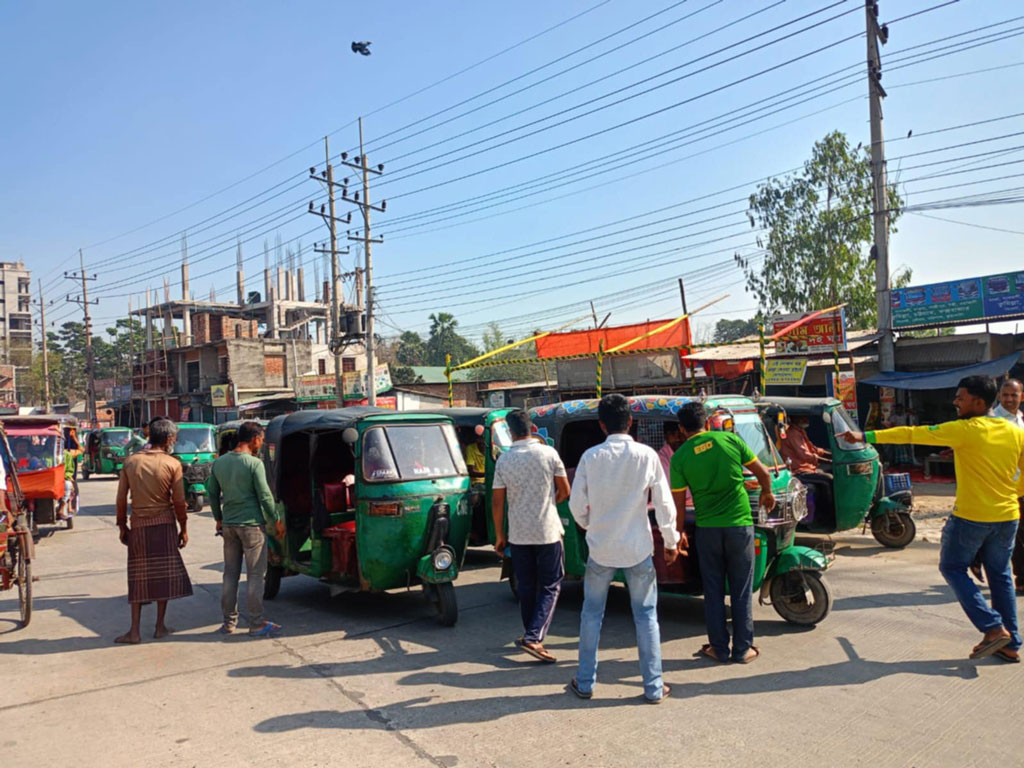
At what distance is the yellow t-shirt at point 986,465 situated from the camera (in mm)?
5418

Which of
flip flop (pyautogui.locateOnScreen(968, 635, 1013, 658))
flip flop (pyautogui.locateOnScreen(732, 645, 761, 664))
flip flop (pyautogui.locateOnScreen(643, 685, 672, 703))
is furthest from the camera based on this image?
flip flop (pyautogui.locateOnScreen(732, 645, 761, 664))

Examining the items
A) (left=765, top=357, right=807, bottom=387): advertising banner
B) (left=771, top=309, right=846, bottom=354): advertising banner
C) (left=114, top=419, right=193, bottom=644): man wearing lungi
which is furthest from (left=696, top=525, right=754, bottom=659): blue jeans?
(left=771, top=309, right=846, bottom=354): advertising banner

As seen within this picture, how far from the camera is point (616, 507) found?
16.3 feet

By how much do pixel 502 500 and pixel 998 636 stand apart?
144 inches

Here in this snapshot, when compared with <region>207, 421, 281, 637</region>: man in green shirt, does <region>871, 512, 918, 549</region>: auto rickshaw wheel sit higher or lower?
lower

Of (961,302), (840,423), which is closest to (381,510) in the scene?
(840,423)

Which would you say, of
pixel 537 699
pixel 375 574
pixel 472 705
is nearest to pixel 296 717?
pixel 472 705

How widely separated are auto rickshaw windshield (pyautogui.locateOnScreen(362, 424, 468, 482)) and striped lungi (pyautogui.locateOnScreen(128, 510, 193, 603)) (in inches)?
74.1

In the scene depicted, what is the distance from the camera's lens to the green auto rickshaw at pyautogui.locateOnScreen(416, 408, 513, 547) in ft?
29.9

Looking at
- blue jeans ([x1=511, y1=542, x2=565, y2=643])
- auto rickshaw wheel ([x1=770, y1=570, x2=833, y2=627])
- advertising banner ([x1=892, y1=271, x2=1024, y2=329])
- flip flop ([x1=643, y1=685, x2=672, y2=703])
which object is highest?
advertising banner ([x1=892, y1=271, x2=1024, y2=329])

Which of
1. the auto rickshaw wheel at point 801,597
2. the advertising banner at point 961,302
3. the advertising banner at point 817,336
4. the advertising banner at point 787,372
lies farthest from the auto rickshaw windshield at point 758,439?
the advertising banner at point 961,302

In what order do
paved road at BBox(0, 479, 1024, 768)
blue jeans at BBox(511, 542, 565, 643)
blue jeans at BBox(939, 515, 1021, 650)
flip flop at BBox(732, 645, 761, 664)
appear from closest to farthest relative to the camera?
1. paved road at BBox(0, 479, 1024, 768)
2. blue jeans at BBox(939, 515, 1021, 650)
3. flip flop at BBox(732, 645, 761, 664)
4. blue jeans at BBox(511, 542, 565, 643)

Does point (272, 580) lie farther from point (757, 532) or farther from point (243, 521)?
point (757, 532)

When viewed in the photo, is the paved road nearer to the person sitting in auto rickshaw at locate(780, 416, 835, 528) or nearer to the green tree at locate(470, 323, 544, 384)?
the person sitting in auto rickshaw at locate(780, 416, 835, 528)
